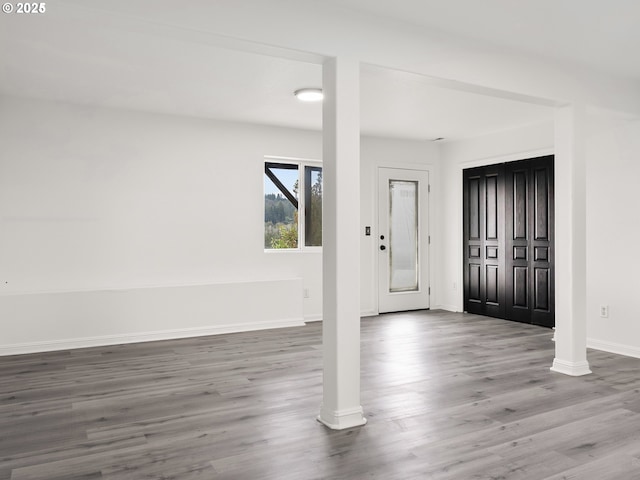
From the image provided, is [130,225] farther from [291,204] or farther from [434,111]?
[434,111]

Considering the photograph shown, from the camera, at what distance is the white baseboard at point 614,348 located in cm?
472

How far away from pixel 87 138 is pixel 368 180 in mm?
3569

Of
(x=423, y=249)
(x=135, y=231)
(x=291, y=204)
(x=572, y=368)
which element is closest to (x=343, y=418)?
(x=572, y=368)

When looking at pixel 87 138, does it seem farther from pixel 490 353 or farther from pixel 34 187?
pixel 490 353

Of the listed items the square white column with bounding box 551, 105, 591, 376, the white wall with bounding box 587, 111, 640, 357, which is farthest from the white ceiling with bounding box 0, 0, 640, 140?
the white wall with bounding box 587, 111, 640, 357

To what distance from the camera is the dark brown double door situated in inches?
236

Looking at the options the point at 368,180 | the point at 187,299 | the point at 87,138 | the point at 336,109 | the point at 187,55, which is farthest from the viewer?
the point at 368,180

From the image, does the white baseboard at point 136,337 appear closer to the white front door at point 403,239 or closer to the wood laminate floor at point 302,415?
the wood laminate floor at point 302,415

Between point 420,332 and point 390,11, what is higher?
point 390,11

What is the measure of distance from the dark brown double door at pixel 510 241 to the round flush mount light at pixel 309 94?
3.01 m

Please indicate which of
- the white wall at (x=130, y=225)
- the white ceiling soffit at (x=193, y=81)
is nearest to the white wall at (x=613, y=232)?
the white ceiling soffit at (x=193, y=81)

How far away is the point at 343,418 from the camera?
9.68 ft

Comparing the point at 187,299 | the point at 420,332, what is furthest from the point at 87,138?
the point at 420,332

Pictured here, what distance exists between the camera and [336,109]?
9.66 feet
